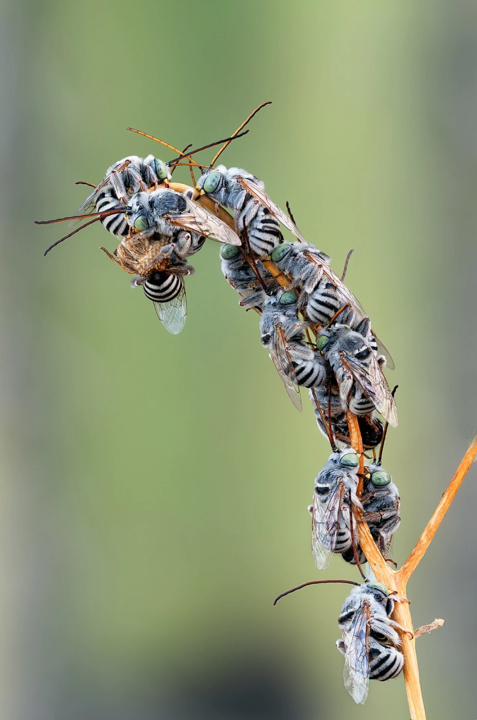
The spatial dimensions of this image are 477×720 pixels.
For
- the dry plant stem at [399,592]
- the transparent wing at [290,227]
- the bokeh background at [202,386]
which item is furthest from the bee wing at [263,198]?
the bokeh background at [202,386]

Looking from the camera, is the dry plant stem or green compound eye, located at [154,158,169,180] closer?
the dry plant stem

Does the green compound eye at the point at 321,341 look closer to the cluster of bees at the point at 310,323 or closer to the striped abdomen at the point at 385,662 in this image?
the cluster of bees at the point at 310,323

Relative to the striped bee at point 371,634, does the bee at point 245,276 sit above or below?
above

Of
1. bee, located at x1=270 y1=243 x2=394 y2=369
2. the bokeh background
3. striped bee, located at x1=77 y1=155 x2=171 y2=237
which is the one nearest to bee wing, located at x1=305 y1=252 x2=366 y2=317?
bee, located at x1=270 y1=243 x2=394 y2=369

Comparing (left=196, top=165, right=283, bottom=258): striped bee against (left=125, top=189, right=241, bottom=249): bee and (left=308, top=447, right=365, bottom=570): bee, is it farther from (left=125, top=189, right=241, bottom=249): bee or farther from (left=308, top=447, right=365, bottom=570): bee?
(left=308, top=447, right=365, bottom=570): bee

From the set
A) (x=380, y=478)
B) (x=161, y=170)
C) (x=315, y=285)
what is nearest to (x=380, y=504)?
(x=380, y=478)

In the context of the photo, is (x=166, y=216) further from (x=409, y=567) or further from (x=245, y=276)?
(x=409, y=567)

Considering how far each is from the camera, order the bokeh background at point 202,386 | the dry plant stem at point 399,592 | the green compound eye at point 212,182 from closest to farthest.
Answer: the dry plant stem at point 399,592, the green compound eye at point 212,182, the bokeh background at point 202,386

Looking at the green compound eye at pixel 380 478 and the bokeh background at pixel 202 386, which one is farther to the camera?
the bokeh background at pixel 202 386
